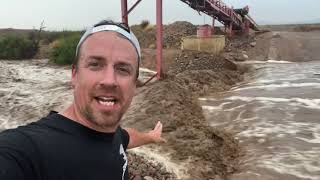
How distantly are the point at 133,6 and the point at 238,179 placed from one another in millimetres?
8904

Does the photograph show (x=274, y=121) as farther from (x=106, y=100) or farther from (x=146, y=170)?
(x=106, y=100)

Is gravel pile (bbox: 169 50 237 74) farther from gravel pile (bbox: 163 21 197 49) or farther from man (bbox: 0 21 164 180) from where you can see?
man (bbox: 0 21 164 180)

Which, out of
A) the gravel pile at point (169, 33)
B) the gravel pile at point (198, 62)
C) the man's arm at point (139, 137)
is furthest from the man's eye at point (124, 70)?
the gravel pile at point (169, 33)

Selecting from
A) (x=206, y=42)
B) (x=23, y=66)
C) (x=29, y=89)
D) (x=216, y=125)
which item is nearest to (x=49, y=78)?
(x=29, y=89)

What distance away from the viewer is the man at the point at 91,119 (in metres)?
1.64

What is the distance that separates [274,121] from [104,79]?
1036cm

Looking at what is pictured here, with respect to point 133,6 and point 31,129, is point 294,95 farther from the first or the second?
point 31,129

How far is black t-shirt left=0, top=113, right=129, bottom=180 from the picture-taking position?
1482 millimetres

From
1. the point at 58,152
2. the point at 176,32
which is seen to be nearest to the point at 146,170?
the point at 58,152

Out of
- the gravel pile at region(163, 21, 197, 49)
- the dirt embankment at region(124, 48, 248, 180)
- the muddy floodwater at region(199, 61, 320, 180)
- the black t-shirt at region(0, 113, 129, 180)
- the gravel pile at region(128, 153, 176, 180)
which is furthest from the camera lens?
the gravel pile at region(163, 21, 197, 49)

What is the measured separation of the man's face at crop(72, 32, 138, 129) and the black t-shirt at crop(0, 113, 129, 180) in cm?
8

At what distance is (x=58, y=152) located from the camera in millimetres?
1676

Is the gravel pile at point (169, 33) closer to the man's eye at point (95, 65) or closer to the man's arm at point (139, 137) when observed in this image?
the man's arm at point (139, 137)

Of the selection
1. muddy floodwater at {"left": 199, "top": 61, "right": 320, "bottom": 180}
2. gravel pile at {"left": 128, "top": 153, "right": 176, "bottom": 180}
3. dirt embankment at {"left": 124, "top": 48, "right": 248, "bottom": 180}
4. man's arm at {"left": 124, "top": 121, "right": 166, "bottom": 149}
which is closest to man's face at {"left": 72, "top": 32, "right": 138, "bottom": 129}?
man's arm at {"left": 124, "top": 121, "right": 166, "bottom": 149}
